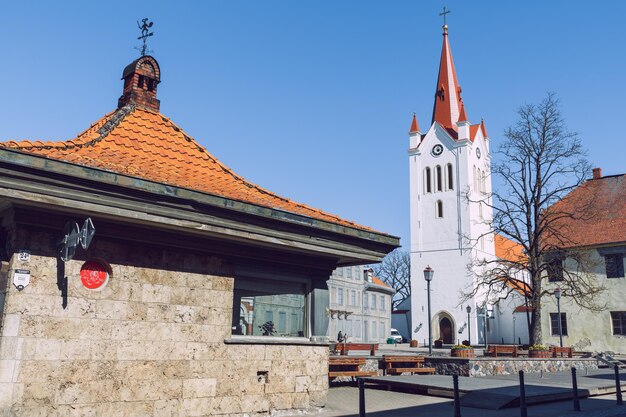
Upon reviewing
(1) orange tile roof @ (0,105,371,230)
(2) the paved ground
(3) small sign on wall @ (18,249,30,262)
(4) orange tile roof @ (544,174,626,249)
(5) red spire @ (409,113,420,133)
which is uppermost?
(5) red spire @ (409,113,420,133)

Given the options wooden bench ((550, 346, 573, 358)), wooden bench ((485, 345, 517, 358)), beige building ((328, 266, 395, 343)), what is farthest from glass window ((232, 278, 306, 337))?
beige building ((328, 266, 395, 343))

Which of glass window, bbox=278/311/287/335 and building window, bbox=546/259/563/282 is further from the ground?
building window, bbox=546/259/563/282

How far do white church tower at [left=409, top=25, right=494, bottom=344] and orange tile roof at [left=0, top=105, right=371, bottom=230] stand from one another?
4925cm

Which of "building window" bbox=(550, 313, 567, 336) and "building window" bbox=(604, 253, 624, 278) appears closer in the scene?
"building window" bbox=(604, 253, 624, 278)

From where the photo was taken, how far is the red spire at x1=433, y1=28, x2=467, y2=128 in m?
68.0

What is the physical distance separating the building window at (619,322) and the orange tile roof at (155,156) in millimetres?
33620

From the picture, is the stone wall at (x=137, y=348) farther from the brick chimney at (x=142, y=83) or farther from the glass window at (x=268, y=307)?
the brick chimney at (x=142, y=83)

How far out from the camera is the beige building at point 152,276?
314 inches

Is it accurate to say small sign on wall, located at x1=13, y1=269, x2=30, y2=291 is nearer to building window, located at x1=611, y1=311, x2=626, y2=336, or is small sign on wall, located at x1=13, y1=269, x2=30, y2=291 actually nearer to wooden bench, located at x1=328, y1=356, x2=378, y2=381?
wooden bench, located at x1=328, y1=356, x2=378, y2=381

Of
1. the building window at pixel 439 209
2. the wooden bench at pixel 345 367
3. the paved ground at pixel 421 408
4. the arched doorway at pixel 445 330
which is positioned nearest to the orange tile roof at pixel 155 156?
the paved ground at pixel 421 408

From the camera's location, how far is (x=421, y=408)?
12.0 metres

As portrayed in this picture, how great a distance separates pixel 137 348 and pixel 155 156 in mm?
3466

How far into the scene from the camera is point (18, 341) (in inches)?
310

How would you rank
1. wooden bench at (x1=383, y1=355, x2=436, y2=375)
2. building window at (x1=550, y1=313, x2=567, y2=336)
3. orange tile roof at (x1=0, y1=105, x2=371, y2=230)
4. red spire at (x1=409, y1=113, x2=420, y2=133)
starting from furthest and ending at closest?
red spire at (x1=409, y1=113, x2=420, y2=133), building window at (x1=550, y1=313, x2=567, y2=336), wooden bench at (x1=383, y1=355, x2=436, y2=375), orange tile roof at (x1=0, y1=105, x2=371, y2=230)
